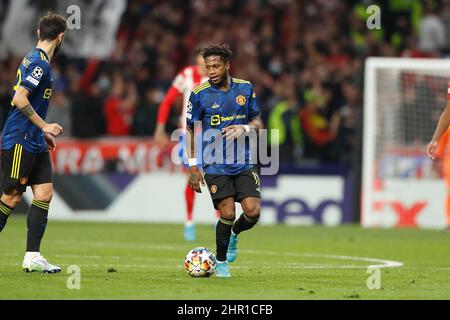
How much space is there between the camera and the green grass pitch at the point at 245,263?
8719 mm

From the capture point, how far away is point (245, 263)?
11781mm

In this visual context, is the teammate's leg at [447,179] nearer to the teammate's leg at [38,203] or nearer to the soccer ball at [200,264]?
the soccer ball at [200,264]

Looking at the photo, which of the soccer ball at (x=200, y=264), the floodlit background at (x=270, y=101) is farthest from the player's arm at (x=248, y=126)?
the floodlit background at (x=270, y=101)

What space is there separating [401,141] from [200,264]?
10958mm

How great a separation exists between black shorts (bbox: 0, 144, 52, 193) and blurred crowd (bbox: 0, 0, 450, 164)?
11098 mm

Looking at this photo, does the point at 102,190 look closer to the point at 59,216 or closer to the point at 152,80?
the point at 59,216

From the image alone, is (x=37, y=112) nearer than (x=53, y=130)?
No

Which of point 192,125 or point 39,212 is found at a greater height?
point 192,125

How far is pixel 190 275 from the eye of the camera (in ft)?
33.0

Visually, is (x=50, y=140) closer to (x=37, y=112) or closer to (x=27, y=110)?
(x=37, y=112)

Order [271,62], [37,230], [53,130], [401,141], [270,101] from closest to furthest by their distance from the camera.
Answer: [53,130], [37,230], [401,141], [270,101], [271,62]

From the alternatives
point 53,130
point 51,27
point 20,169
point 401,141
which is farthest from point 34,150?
point 401,141

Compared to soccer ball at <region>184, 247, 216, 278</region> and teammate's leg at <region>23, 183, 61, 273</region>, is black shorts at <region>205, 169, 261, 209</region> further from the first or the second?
teammate's leg at <region>23, 183, 61, 273</region>

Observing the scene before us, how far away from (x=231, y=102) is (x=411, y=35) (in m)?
14.1
